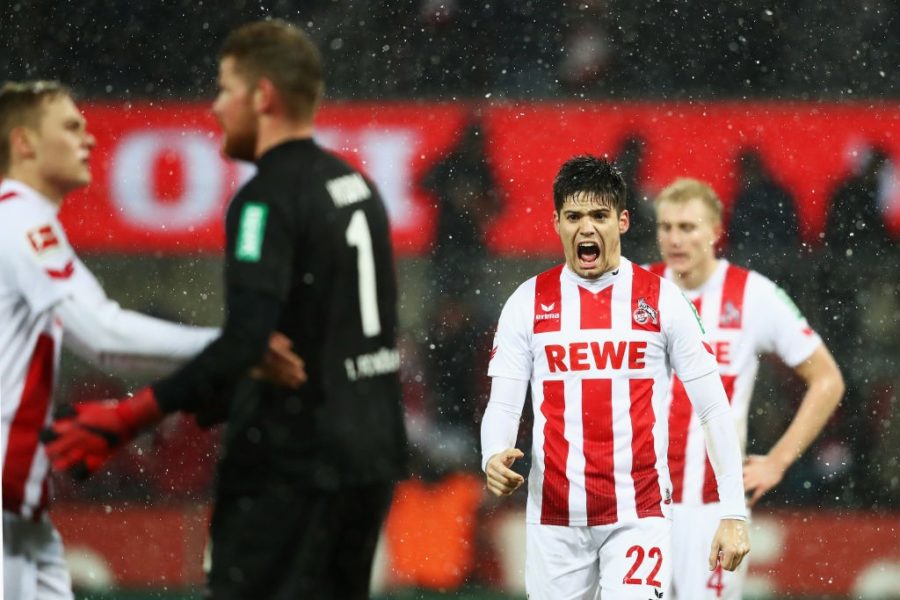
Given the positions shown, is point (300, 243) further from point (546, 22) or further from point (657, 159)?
point (546, 22)

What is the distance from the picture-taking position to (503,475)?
330 cm

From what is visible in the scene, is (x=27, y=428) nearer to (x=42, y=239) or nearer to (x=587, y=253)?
(x=42, y=239)

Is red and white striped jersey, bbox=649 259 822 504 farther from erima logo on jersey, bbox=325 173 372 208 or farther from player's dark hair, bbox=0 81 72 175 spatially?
player's dark hair, bbox=0 81 72 175

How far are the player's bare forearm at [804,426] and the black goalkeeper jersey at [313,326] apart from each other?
6.40 ft

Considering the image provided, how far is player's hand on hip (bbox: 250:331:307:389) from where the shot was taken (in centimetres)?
257

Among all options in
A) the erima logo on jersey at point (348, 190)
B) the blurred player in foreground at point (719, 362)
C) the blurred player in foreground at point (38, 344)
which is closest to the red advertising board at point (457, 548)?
the blurred player in foreground at point (719, 362)

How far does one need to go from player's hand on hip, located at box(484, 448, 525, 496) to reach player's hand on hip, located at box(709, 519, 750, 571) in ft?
1.59

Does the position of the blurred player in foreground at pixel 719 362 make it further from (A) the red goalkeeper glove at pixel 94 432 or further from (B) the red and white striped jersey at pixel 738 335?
(A) the red goalkeeper glove at pixel 94 432

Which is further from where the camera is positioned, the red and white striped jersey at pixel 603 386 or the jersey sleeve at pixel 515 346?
the jersey sleeve at pixel 515 346

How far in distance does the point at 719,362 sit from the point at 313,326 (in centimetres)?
208

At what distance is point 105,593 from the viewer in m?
7.44

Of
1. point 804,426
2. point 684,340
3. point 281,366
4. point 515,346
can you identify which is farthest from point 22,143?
point 804,426

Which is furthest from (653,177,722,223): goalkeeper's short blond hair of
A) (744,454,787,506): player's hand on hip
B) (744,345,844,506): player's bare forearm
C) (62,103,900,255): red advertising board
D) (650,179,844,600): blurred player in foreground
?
(62,103,900,255): red advertising board

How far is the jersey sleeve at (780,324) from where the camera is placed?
4457mm
